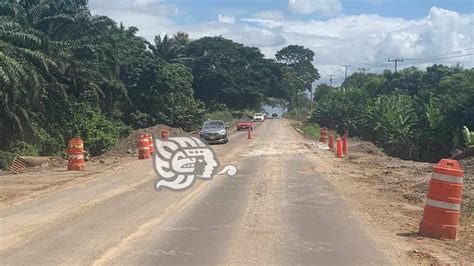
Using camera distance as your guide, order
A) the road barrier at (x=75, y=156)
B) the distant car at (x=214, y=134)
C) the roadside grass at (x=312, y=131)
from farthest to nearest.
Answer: the roadside grass at (x=312, y=131) < the distant car at (x=214, y=134) < the road barrier at (x=75, y=156)

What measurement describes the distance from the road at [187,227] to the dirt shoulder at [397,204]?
14.8 inches

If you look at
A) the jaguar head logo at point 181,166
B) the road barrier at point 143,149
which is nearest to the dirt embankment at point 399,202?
the jaguar head logo at point 181,166

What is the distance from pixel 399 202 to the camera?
45.6 feet

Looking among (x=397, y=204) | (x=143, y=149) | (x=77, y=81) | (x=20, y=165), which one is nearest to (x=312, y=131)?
(x=77, y=81)

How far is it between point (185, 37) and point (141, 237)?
9837cm

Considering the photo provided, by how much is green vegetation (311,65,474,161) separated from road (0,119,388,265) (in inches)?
1099

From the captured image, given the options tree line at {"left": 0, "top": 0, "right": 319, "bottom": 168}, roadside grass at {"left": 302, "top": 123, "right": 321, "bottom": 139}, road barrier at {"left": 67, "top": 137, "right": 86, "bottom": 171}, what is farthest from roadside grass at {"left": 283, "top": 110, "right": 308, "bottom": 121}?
road barrier at {"left": 67, "top": 137, "right": 86, "bottom": 171}

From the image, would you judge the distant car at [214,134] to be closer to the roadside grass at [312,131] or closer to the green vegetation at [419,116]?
the green vegetation at [419,116]

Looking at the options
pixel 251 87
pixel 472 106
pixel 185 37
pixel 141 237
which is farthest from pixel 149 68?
pixel 185 37

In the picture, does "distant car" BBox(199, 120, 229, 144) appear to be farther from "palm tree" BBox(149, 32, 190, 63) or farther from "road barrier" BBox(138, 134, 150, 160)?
"palm tree" BBox(149, 32, 190, 63)

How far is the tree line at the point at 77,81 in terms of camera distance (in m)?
31.1

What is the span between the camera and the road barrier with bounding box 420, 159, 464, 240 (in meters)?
8.96

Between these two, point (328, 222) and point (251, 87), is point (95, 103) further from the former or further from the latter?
point (251, 87)

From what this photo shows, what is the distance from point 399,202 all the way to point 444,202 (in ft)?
16.3
